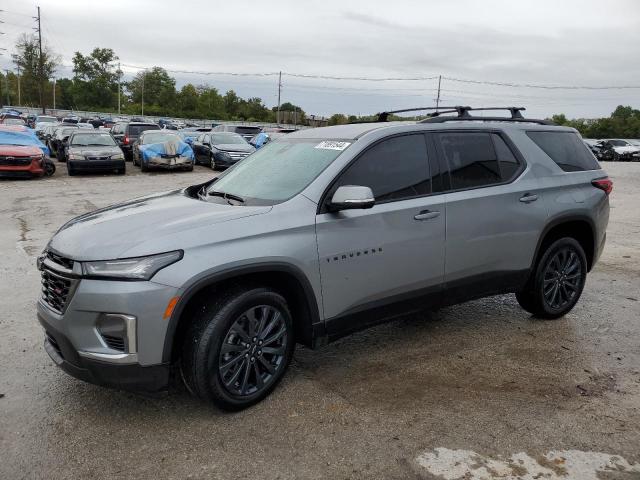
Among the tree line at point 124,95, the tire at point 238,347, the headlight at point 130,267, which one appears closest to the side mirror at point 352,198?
the tire at point 238,347

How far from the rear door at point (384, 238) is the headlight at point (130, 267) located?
3.23 feet

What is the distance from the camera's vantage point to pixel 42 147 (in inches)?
703

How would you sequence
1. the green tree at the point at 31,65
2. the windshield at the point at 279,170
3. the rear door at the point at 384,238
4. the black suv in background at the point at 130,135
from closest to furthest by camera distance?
the rear door at the point at 384,238 < the windshield at the point at 279,170 < the black suv in background at the point at 130,135 < the green tree at the point at 31,65

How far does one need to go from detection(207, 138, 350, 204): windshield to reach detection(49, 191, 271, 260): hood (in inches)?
11.5

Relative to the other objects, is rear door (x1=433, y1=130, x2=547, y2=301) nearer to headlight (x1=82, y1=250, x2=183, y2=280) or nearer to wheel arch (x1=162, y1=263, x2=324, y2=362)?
wheel arch (x1=162, y1=263, x2=324, y2=362)

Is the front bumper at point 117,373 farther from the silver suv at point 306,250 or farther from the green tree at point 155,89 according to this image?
the green tree at point 155,89

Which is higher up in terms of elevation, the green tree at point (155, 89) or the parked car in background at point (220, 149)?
the green tree at point (155, 89)

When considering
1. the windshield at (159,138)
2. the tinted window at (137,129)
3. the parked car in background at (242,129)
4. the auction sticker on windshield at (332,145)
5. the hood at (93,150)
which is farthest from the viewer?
the parked car in background at (242,129)

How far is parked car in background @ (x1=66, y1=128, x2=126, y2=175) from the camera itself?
1769 cm

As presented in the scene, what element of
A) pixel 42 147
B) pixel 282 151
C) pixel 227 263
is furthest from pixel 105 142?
pixel 227 263

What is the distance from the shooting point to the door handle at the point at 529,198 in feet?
15.0

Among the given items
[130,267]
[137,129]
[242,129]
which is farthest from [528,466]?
[242,129]

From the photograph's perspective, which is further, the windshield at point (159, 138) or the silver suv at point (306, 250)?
the windshield at point (159, 138)

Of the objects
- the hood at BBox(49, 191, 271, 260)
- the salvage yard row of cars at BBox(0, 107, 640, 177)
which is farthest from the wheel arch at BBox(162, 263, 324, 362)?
the salvage yard row of cars at BBox(0, 107, 640, 177)
